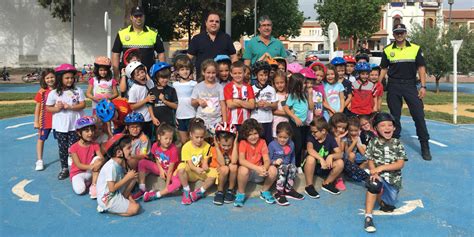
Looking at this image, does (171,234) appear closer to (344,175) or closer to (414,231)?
(414,231)

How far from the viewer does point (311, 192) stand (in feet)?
16.4

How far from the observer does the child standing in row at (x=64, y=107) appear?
5.51 m

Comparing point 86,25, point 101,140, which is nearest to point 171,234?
point 101,140

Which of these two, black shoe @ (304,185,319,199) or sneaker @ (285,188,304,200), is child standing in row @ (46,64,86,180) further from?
black shoe @ (304,185,319,199)

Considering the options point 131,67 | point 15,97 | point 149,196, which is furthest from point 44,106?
point 15,97

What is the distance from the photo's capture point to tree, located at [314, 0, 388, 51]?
37.8m

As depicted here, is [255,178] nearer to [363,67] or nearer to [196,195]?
[196,195]

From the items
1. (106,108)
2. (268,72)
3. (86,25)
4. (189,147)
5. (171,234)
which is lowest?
(171,234)

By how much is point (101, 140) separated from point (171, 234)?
183cm

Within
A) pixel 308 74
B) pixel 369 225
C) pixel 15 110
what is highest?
pixel 308 74

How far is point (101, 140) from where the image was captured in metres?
5.21

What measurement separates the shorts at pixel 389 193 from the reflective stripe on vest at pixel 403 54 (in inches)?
118

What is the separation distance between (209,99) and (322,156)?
154 cm

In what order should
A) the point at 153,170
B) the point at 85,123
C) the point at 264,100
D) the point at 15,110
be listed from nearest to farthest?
the point at 85,123, the point at 153,170, the point at 264,100, the point at 15,110
